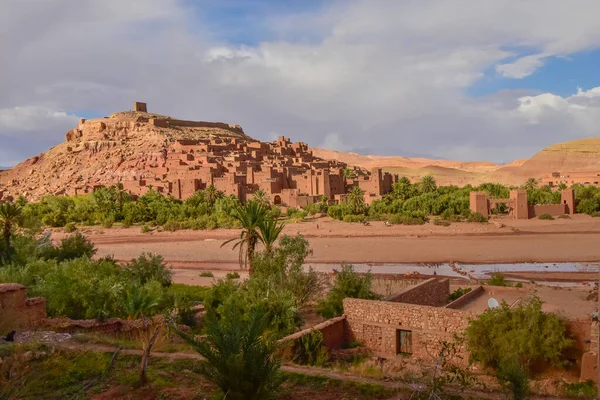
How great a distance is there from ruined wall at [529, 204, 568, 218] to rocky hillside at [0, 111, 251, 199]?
42392mm

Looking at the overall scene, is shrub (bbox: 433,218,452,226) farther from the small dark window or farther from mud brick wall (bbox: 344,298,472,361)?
the small dark window

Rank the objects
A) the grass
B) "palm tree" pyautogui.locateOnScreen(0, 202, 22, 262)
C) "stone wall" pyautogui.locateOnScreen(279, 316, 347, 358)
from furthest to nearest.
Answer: "palm tree" pyautogui.locateOnScreen(0, 202, 22, 262), "stone wall" pyautogui.locateOnScreen(279, 316, 347, 358), the grass

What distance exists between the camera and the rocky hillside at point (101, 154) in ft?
216

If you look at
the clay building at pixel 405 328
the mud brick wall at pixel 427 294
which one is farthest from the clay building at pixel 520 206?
the clay building at pixel 405 328

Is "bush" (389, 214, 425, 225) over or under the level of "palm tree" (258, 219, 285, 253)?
under

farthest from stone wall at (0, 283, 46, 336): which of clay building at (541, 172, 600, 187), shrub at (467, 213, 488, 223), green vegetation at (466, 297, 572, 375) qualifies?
clay building at (541, 172, 600, 187)

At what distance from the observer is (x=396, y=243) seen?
1355 inches

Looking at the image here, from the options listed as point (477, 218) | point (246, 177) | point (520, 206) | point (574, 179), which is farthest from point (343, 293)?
point (574, 179)

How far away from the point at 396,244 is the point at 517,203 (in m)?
12.2

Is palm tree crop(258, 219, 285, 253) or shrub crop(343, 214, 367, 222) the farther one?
shrub crop(343, 214, 367, 222)

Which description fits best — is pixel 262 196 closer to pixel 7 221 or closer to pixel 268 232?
pixel 7 221

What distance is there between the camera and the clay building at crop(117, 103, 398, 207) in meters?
49.0

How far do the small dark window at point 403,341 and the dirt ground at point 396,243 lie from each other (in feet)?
45.6

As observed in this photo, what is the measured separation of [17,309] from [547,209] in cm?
3956
